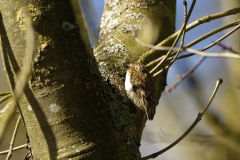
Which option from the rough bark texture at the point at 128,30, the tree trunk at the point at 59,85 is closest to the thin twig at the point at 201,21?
the rough bark texture at the point at 128,30

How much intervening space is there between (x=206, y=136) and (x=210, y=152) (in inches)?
33.5

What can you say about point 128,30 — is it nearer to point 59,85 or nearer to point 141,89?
point 141,89

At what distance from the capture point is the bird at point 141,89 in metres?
2.26

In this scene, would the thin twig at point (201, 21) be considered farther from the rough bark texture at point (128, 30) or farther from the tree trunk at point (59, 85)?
the tree trunk at point (59, 85)

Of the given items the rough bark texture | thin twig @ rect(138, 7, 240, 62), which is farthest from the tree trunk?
thin twig @ rect(138, 7, 240, 62)

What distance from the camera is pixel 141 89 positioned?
120 inches

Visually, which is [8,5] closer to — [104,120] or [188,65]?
[104,120]

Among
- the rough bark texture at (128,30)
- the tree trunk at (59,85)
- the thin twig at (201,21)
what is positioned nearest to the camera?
the tree trunk at (59,85)

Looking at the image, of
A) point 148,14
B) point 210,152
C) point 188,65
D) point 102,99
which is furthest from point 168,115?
point 102,99

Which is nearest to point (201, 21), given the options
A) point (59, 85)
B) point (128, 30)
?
point (128, 30)

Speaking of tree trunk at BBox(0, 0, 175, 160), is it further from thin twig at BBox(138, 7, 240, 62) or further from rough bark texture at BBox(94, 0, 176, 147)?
thin twig at BBox(138, 7, 240, 62)

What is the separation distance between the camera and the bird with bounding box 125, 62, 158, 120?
7.41 ft

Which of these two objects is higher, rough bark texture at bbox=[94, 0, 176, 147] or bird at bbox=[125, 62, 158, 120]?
rough bark texture at bbox=[94, 0, 176, 147]

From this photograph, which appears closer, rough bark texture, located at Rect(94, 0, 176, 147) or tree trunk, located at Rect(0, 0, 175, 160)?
tree trunk, located at Rect(0, 0, 175, 160)
